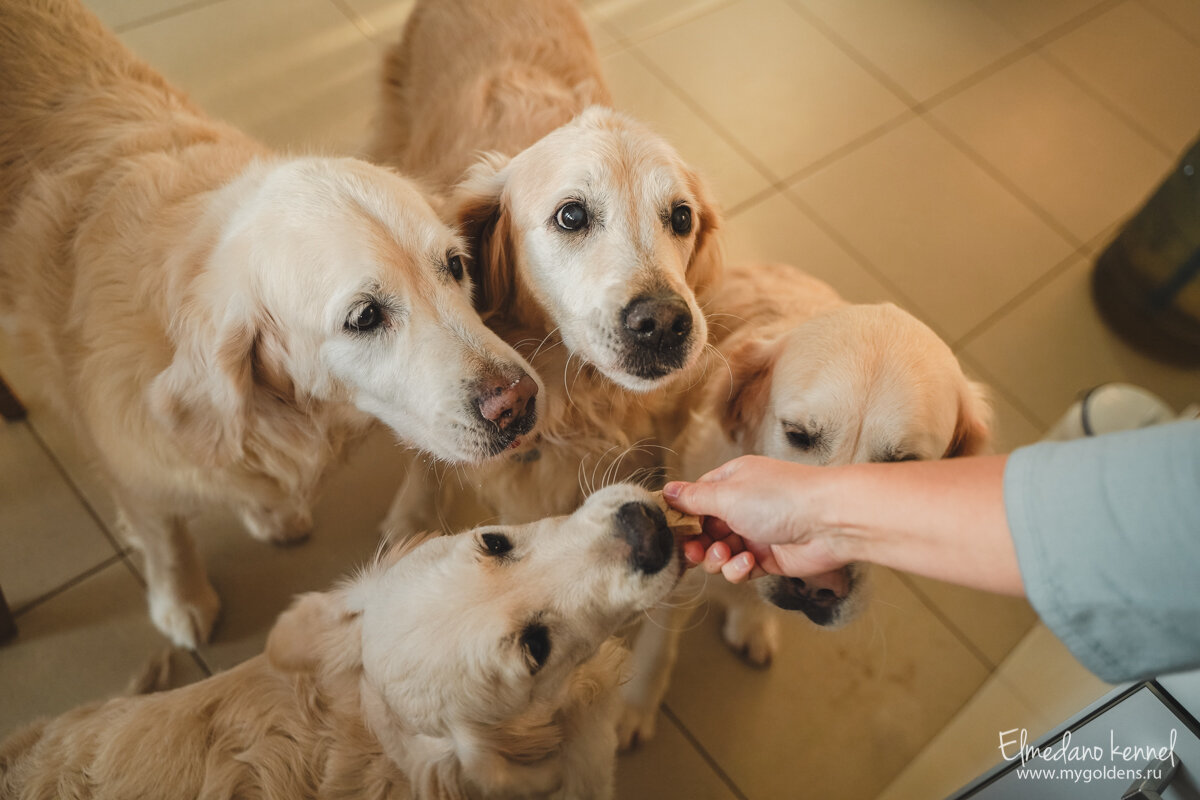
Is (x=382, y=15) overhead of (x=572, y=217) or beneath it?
beneath

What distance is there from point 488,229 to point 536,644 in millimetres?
951

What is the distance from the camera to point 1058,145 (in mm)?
3289

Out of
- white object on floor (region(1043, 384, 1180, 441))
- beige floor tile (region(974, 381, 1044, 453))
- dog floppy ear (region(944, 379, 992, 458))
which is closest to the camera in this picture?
dog floppy ear (region(944, 379, 992, 458))

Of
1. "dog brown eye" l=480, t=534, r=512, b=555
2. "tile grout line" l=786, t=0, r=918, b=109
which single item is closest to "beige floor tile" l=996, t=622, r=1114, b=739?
"dog brown eye" l=480, t=534, r=512, b=555

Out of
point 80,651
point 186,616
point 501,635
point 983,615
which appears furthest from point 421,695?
point 983,615

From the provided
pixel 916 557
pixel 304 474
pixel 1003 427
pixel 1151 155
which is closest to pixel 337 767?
pixel 304 474

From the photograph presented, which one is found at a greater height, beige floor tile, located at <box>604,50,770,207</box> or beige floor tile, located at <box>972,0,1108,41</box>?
beige floor tile, located at <box>972,0,1108,41</box>

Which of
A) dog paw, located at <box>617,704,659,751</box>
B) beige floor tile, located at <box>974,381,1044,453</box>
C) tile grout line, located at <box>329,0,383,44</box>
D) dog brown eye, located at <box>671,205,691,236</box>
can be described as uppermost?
dog brown eye, located at <box>671,205,691,236</box>

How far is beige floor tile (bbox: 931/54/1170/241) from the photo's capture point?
314 cm

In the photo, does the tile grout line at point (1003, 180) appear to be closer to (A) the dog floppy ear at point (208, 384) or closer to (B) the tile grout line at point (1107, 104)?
(B) the tile grout line at point (1107, 104)

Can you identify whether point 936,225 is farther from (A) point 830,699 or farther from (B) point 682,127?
(A) point 830,699

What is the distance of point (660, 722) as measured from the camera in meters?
1.95

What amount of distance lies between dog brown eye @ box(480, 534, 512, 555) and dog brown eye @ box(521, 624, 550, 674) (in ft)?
0.49

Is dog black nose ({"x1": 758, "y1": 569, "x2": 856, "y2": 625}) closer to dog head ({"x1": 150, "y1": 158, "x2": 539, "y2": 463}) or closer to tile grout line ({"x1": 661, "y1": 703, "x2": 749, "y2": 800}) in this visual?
dog head ({"x1": 150, "y1": 158, "x2": 539, "y2": 463})
